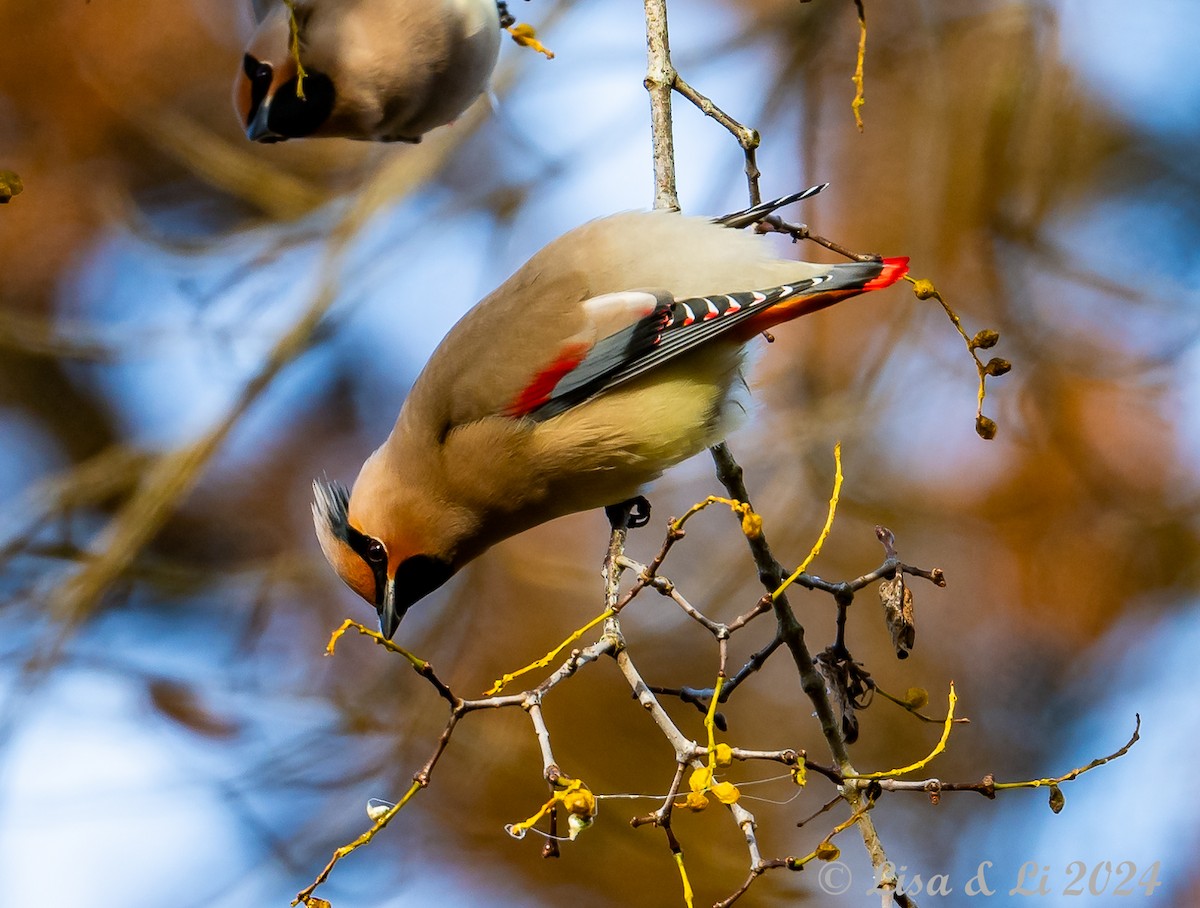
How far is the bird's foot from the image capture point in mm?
3092

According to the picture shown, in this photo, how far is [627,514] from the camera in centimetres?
314

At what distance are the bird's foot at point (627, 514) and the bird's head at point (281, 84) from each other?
1.53 m

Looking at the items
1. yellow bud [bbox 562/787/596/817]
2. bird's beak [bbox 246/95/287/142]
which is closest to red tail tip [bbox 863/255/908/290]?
yellow bud [bbox 562/787/596/817]

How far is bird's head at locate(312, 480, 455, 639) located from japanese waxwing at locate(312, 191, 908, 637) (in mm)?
42

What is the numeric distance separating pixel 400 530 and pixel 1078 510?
3.37 metres

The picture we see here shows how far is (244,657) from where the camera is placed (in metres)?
5.44

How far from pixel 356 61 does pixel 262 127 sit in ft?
1.17

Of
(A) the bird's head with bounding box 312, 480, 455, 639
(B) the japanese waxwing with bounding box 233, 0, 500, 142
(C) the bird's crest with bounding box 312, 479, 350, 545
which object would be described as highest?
(B) the japanese waxwing with bounding box 233, 0, 500, 142

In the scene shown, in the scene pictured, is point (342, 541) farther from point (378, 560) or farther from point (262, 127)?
point (262, 127)

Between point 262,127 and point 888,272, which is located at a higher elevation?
point 262,127

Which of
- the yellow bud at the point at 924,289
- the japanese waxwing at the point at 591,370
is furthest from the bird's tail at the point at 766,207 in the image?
the yellow bud at the point at 924,289

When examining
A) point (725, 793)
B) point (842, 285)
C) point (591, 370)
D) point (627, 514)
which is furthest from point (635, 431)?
point (725, 793)

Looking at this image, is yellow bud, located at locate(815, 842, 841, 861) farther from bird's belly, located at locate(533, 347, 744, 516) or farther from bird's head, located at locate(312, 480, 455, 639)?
bird's head, located at locate(312, 480, 455, 639)

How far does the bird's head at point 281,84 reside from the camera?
11.9 feet
